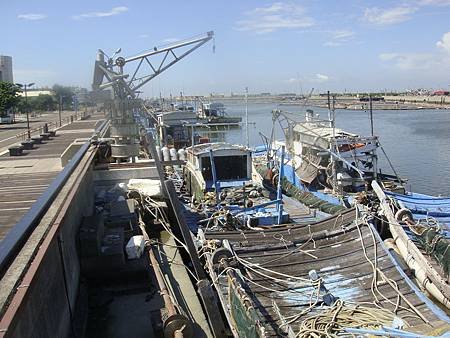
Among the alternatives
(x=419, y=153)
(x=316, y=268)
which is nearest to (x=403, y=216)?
(x=316, y=268)

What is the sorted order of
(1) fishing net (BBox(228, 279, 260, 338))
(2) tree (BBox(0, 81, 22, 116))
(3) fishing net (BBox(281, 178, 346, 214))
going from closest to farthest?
1. (1) fishing net (BBox(228, 279, 260, 338))
2. (3) fishing net (BBox(281, 178, 346, 214))
3. (2) tree (BBox(0, 81, 22, 116))

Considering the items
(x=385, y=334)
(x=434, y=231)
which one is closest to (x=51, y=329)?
(x=385, y=334)

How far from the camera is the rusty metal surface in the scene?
8.08 metres

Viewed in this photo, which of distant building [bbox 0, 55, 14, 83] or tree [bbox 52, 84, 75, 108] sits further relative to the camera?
distant building [bbox 0, 55, 14, 83]

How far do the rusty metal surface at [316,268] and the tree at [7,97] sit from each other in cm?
5800

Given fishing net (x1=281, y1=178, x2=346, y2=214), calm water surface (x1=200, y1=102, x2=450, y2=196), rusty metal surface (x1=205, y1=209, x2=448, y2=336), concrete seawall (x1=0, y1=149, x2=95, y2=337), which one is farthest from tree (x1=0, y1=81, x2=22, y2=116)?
rusty metal surface (x1=205, y1=209, x2=448, y2=336)

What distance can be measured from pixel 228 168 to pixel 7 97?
52.1 metres

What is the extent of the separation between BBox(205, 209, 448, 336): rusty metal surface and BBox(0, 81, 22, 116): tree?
190 ft

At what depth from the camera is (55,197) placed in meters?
8.98

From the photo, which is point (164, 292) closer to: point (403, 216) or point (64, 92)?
point (403, 216)

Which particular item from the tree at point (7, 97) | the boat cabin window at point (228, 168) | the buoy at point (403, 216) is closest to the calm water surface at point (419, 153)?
the boat cabin window at point (228, 168)

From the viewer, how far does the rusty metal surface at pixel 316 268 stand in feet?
26.5

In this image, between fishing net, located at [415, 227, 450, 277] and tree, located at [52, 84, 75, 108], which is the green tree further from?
fishing net, located at [415, 227, 450, 277]

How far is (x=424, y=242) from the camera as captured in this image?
10094mm
